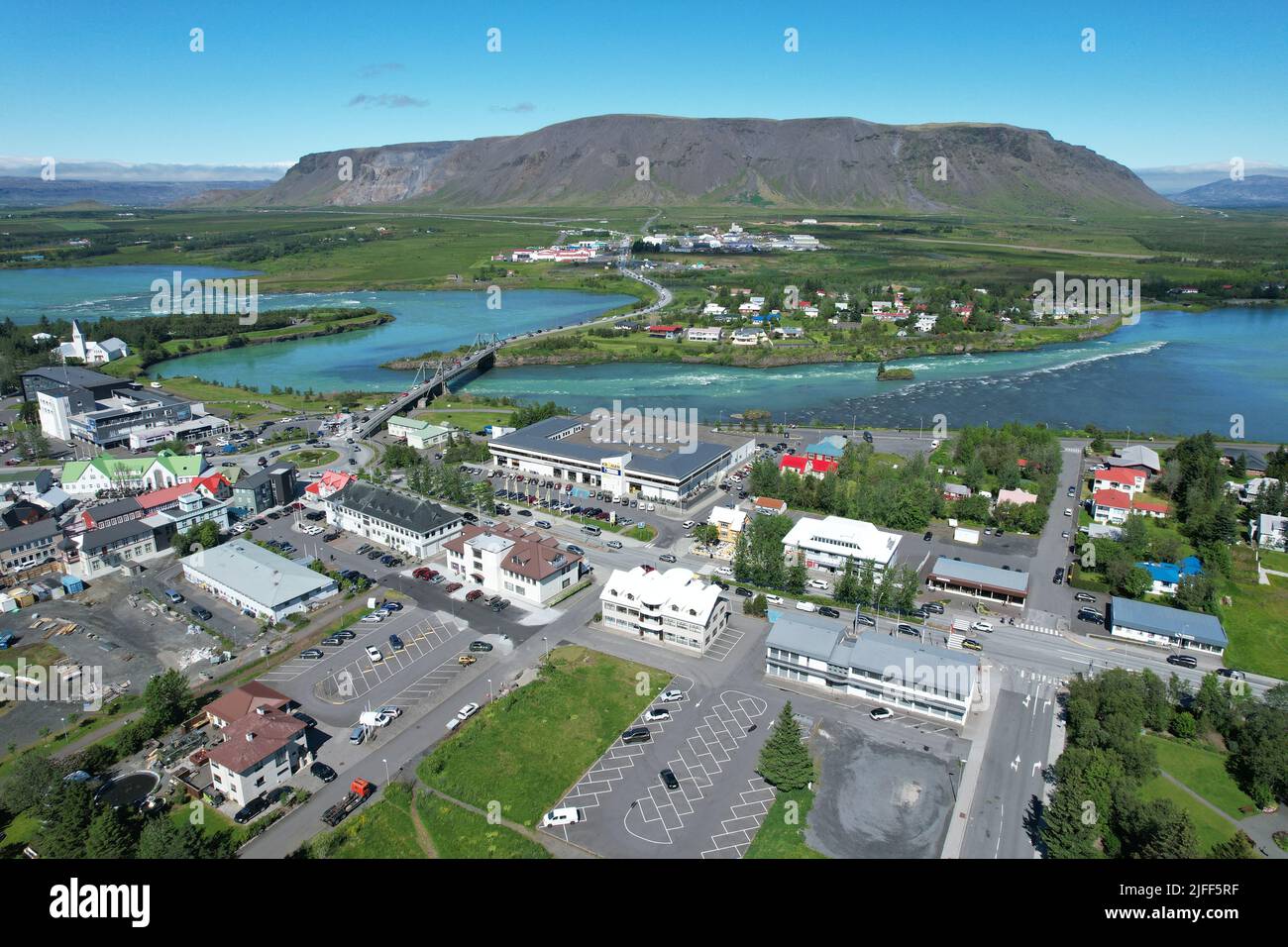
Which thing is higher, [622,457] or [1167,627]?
[622,457]

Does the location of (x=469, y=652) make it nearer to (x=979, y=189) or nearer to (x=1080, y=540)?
(x=1080, y=540)

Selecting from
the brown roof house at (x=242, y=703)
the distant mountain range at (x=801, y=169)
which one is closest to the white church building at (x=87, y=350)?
the brown roof house at (x=242, y=703)

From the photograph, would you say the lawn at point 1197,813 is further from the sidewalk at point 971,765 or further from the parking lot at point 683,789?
the parking lot at point 683,789

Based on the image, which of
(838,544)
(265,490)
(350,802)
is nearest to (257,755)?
(350,802)

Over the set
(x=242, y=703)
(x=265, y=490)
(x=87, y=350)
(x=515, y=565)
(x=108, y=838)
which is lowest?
(x=108, y=838)

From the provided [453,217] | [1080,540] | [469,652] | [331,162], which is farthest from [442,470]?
[331,162]

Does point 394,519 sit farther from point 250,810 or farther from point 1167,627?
point 1167,627
